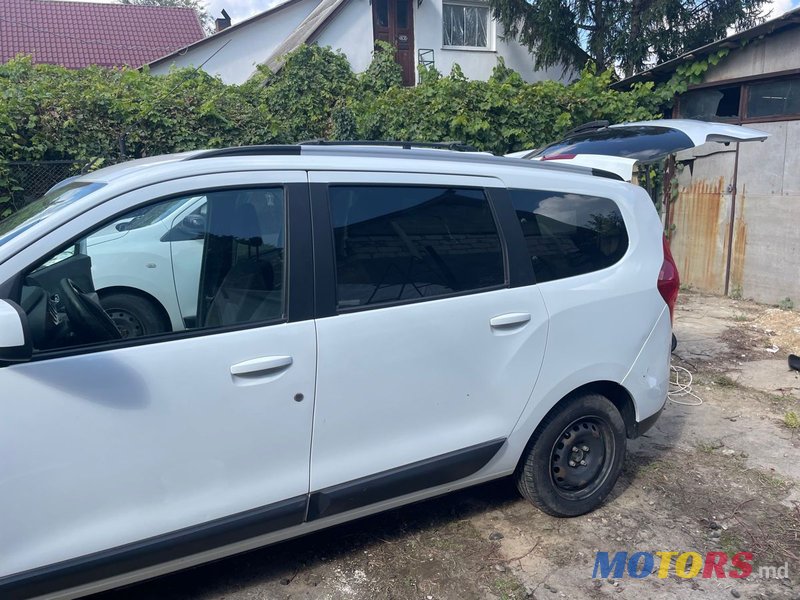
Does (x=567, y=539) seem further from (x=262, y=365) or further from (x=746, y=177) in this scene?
(x=746, y=177)

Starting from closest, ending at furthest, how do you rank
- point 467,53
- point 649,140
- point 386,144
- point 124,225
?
point 124,225
point 386,144
point 649,140
point 467,53

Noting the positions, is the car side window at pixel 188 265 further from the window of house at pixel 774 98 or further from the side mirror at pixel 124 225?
the window of house at pixel 774 98

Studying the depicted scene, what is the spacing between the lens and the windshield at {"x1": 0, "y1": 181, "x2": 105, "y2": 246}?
238 cm

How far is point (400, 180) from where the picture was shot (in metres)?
2.92

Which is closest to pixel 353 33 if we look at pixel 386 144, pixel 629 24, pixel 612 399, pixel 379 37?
pixel 379 37

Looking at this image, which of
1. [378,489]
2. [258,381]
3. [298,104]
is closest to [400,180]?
[258,381]

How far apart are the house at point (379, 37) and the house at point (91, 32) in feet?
16.2

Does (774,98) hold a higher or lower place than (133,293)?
higher

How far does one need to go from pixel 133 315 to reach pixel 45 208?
0.56 meters

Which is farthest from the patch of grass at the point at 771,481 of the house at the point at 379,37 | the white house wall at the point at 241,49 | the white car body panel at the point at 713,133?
the white house wall at the point at 241,49

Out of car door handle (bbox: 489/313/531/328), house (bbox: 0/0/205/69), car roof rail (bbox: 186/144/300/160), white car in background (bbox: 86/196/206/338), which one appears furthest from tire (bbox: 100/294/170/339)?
house (bbox: 0/0/205/69)

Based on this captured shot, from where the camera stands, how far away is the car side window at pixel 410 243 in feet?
9.00

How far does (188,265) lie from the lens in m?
2.68

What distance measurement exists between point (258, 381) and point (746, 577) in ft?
8.18
